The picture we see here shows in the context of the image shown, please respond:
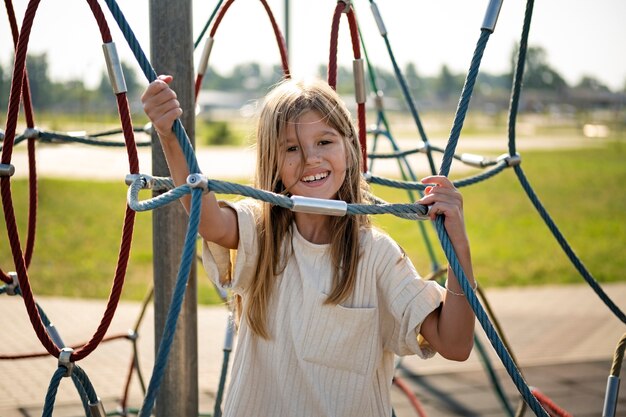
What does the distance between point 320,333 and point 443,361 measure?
242 centimetres

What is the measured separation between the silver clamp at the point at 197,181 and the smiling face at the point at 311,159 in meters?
0.37

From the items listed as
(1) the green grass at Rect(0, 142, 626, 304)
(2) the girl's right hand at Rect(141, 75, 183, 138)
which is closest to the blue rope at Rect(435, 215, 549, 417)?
(2) the girl's right hand at Rect(141, 75, 183, 138)

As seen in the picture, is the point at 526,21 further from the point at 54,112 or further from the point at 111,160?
the point at 54,112

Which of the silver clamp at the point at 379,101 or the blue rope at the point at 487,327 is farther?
the silver clamp at the point at 379,101

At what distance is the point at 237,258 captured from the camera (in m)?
1.56

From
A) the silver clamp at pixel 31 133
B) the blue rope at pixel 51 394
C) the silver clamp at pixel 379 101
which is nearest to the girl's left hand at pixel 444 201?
the blue rope at pixel 51 394

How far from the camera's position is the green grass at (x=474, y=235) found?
606 centimetres

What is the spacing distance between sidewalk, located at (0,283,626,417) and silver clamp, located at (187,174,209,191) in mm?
2025

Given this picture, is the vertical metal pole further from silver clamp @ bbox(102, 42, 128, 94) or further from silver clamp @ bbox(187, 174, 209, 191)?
silver clamp @ bbox(187, 174, 209, 191)

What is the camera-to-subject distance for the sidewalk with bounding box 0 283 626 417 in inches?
124

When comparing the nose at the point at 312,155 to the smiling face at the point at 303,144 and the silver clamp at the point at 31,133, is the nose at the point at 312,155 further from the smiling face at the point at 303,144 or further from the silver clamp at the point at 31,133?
the silver clamp at the point at 31,133

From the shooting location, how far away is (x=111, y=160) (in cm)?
1823

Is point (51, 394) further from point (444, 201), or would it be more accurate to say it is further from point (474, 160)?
point (474, 160)

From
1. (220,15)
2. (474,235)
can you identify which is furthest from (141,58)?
(474,235)
